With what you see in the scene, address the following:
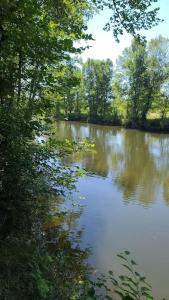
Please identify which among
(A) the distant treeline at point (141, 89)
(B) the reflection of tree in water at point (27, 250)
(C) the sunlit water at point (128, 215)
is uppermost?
(A) the distant treeline at point (141, 89)

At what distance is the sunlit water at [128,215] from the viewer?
8055 millimetres

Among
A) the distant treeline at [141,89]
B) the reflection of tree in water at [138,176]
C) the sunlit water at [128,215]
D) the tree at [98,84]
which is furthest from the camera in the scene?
the tree at [98,84]

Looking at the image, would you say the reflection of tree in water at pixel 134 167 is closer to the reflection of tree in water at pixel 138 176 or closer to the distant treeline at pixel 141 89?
the reflection of tree in water at pixel 138 176

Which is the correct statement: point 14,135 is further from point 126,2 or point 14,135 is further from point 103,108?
point 103,108

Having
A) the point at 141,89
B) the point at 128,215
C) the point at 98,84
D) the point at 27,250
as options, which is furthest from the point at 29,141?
the point at 98,84

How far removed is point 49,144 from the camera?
24.2ft

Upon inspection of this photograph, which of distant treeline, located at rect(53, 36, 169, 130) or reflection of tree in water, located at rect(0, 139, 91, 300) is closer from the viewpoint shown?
reflection of tree in water, located at rect(0, 139, 91, 300)

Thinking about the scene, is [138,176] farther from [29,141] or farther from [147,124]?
[147,124]

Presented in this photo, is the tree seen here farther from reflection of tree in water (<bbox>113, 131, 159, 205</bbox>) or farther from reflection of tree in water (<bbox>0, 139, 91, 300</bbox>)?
reflection of tree in water (<bbox>0, 139, 91, 300</bbox>)

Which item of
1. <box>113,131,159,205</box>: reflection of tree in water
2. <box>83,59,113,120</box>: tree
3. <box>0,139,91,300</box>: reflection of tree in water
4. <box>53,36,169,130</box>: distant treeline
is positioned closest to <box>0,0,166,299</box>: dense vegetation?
<box>0,139,91,300</box>: reflection of tree in water

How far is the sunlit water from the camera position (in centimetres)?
805

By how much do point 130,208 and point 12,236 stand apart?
20.9 ft

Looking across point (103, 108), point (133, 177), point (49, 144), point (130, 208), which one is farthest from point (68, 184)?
point (103, 108)

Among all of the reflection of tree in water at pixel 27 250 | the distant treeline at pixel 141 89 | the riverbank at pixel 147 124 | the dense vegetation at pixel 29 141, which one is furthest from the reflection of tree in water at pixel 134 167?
the distant treeline at pixel 141 89
